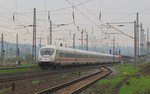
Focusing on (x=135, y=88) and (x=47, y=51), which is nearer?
(x=135, y=88)

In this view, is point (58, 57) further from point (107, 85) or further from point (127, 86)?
point (127, 86)

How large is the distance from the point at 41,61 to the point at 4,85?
2018cm

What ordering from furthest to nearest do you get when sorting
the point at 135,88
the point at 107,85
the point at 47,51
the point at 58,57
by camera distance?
1. the point at 58,57
2. the point at 47,51
3. the point at 107,85
4. the point at 135,88

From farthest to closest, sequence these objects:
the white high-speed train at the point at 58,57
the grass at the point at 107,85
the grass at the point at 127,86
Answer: the white high-speed train at the point at 58,57
the grass at the point at 107,85
the grass at the point at 127,86

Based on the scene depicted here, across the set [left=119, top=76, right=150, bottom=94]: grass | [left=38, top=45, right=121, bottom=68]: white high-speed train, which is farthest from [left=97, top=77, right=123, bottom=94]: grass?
[left=38, top=45, right=121, bottom=68]: white high-speed train

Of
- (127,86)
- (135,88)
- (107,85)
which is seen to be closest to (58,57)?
(107,85)

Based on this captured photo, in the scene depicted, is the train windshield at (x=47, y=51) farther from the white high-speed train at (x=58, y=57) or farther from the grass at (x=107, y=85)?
the grass at (x=107, y=85)

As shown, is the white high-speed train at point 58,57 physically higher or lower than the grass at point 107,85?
higher

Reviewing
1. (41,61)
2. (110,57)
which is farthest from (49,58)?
(110,57)

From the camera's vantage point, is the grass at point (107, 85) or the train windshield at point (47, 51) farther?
the train windshield at point (47, 51)

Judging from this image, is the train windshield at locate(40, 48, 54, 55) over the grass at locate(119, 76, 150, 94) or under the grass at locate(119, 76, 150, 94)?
over

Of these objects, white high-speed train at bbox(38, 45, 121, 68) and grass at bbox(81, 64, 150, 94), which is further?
white high-speed train at bbox(38, 45, 121, 68)

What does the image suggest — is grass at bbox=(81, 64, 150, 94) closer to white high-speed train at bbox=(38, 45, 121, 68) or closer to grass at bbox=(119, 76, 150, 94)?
grass at bbox=(119, 76, 150, 94)

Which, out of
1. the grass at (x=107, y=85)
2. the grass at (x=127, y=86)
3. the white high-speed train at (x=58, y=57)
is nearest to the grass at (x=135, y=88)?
the grass at (x=127, y=86)
